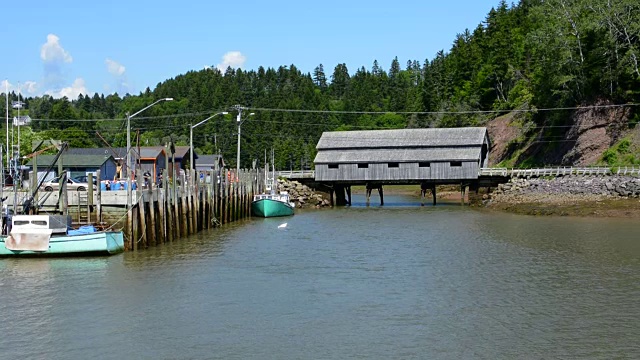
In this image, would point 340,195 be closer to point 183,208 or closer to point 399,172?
point 399,172

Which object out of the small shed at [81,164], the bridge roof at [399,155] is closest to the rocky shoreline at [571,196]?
the bridge roof at [399,155]

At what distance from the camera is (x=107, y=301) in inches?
1156

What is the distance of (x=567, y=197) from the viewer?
70.2 m

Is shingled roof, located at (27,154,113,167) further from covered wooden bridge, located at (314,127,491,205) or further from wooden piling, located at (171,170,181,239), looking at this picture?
wooden piling, located at (171,170,181,239)

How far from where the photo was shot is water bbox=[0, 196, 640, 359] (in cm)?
2356

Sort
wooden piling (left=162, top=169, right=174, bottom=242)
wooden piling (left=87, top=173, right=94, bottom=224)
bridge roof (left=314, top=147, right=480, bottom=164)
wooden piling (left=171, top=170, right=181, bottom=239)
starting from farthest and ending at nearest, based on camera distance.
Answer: bridge roof (left=314, top=147, right=480, bottom=164), wooden piling (left=171, top=170, right=181, bottom=239), wooden piling (left=162, top=169, right=174, bottom=242), wooden piling (left=87, top=173, right=94, bottom=224)

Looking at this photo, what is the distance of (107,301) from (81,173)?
53851 mm

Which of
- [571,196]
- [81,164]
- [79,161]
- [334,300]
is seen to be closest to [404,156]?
[571,196]

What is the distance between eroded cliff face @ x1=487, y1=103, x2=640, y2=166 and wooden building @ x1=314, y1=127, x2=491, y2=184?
919 centimetres

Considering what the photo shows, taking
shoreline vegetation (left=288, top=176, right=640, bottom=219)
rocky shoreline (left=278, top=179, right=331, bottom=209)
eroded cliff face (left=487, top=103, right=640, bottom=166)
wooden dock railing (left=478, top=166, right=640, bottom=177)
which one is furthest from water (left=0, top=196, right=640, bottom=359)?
rocky shoreline (left=278, top=179, right=331, bottom=209)

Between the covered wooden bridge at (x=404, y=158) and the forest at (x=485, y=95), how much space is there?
42.6 ft

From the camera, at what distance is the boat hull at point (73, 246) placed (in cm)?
3791

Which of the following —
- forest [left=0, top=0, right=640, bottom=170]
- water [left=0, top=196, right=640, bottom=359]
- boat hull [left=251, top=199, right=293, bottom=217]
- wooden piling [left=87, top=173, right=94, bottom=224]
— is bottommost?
water [left=0, top=196, right=640, bottom=359]

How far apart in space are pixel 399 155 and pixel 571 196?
73.9 ft
